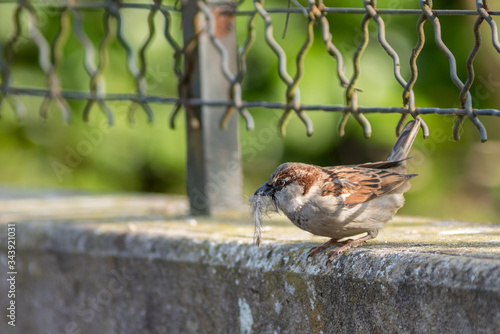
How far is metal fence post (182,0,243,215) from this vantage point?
143 inches

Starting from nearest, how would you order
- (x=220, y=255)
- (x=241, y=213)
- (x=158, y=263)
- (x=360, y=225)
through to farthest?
(x=360, y=225), (x=220, y=255), (x=158, y=263), (x=241, y=213)

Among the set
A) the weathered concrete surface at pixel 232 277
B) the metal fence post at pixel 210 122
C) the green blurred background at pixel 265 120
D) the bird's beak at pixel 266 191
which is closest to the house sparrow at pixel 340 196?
the bird's beak at pixel 266 191

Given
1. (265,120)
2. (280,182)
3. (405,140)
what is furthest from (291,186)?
(265,120)

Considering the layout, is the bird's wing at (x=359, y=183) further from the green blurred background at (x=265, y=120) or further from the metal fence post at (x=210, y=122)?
the green blurred background at (x=265, y=120)

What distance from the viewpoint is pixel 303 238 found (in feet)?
10.1

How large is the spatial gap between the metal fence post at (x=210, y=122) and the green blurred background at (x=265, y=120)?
1.43 m

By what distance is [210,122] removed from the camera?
143 inches

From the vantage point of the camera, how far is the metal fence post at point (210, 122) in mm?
3625

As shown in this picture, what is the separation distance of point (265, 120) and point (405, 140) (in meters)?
2.48

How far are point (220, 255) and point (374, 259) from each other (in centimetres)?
77

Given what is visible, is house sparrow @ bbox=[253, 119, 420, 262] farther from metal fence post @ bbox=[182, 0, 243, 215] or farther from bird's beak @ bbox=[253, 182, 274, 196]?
metal fence post @ bbox=[182, 0, 243, 215]

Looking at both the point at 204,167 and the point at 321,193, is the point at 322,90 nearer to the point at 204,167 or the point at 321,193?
the point at 204,167

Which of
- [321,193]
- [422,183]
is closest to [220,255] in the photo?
[321,193]

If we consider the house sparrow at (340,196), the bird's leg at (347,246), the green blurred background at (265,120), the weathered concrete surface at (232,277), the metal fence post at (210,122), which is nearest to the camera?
the weathered concrete surface at (232,277)
